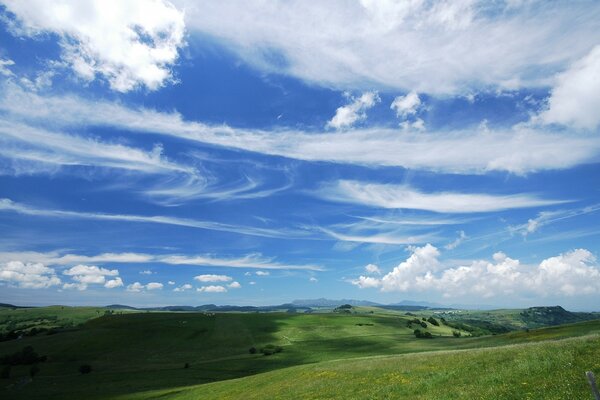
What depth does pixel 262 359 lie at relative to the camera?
109500 mm

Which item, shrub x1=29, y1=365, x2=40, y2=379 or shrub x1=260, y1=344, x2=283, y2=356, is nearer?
shrub x1=29, y1=365, x2=40, y2=379

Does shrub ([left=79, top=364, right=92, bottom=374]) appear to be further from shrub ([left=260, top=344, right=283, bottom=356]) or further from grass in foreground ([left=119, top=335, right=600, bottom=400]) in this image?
grass in foreground ([left=119, top=335, right=600, bottom=400])

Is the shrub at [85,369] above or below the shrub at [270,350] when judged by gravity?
below

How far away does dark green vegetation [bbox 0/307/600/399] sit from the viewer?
95.2 ft

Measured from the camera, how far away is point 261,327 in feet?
598

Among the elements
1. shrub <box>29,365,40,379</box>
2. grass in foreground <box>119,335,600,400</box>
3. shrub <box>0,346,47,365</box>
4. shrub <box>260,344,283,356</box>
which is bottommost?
shrub <box>29,365,40,379</box>

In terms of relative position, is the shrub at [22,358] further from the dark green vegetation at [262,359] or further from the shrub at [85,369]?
the shrub at [85,369]

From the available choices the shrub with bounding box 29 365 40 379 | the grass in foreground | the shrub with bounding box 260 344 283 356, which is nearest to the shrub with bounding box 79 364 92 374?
the shrub with bounding box 29 365 40 379

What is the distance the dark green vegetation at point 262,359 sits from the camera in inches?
1143

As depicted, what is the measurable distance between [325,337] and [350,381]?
12368cm

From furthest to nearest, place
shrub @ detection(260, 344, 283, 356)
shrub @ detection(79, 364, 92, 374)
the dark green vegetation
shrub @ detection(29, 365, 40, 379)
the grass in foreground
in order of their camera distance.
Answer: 1. shrub @ detection(260, 344, 283, 356)
2. shrub @ detection(79, 364, 92, 374)
3. shrub @ detection(29, 365, 40, 379)
4. the dark green vegetation
5. the grass in foreground

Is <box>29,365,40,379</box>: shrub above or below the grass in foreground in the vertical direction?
below

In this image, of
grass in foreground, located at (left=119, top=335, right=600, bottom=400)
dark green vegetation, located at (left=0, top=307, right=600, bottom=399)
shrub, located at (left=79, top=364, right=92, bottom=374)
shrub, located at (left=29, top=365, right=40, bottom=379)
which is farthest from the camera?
shrub, located at (left=79, top=364, right=92, bottom=374)

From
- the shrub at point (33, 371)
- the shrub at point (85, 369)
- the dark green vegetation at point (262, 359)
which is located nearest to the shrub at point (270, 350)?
the dark green vegetation at point (262, 359)
